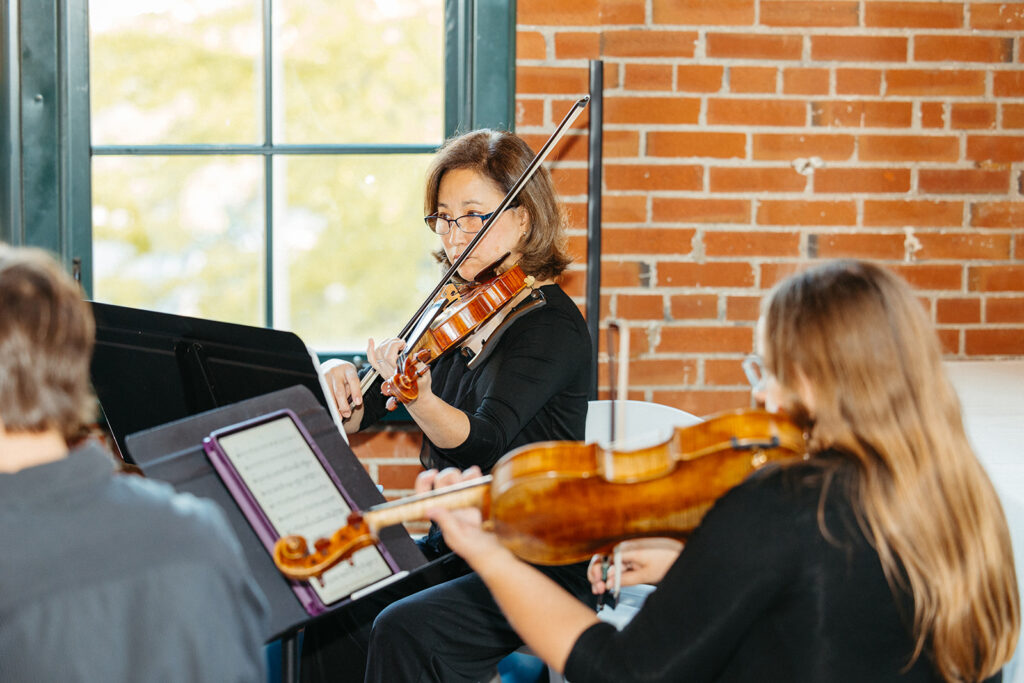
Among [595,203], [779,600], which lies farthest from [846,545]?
[595,203]

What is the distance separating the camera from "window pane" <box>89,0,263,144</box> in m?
2.38

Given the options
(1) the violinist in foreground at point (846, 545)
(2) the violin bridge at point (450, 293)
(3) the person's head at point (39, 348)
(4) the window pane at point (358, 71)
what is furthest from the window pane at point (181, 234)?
(1) the violinist in foreground at point (846, 545)

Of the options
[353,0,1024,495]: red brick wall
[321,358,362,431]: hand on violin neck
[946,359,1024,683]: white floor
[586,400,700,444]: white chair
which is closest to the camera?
[946,359,1024,683]: white floor

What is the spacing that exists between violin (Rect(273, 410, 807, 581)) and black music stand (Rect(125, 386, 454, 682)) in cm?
A: 7

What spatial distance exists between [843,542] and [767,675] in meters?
0.17

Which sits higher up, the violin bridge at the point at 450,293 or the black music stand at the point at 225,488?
the violin bridge at the point at 450,293

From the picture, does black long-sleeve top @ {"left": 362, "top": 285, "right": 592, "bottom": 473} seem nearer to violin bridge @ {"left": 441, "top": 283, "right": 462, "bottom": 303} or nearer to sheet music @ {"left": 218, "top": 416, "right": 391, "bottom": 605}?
violin bridge @ {"left": 441, "top": 283, "right": 462, "bottom": 303}

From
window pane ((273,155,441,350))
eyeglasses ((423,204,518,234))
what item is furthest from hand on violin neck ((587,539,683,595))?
window pane ((273,155,441,350))

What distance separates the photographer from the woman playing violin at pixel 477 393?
1.64 metres

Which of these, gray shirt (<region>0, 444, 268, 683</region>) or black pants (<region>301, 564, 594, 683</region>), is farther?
black pants (<region>301, 564, 594, 683</region>)

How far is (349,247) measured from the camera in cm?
245

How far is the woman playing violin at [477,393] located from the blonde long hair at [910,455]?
0.77 metres

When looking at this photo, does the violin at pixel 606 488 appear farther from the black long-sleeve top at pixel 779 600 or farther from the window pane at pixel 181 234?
the window pane at pixel 181 234

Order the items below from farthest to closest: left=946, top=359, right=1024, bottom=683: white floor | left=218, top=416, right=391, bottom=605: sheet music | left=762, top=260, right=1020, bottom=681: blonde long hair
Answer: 1. left=946, top=359, right=1024, bottom=683: white floor
2. left=218, top=416, right=391, bottom=605: sheet music
3. left=762, top=260, right=1020, bottom=681: blonde long hair
